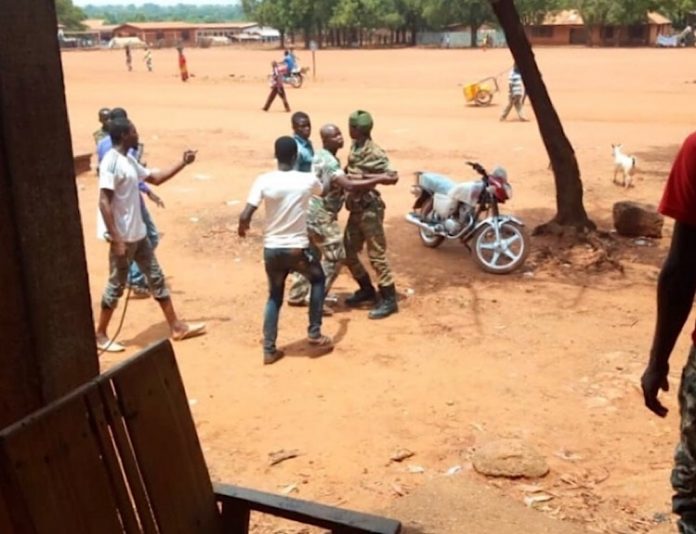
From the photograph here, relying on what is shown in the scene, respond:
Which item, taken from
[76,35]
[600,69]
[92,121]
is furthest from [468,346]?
[76,35]

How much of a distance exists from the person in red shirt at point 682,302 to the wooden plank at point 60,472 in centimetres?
163

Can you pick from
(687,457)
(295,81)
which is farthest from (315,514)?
(295,81)

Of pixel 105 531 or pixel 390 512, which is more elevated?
pixel 105 531

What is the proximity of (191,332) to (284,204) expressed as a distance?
1647 millimetres

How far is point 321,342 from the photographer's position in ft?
21.1

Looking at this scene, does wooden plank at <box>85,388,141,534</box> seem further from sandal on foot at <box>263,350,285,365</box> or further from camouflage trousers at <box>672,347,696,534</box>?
sandal on foot at <box>263,350,285,365</box>

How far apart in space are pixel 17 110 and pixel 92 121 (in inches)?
830

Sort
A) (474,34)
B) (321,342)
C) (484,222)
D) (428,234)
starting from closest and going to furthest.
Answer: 1. (321,342)
2. (484,222)
3. (428,234)
4. (474,34)

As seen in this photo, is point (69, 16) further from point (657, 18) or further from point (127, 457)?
point (127, 457)

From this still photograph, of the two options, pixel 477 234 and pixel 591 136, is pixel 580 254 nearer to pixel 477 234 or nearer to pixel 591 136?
pixel 477 234

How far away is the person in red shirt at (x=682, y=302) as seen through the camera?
2.46 meters

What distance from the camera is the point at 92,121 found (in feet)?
73.0

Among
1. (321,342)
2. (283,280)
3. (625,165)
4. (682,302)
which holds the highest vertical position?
(682,302)

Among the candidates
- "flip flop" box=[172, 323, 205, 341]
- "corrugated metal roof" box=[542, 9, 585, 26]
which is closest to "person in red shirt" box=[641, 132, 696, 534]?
"flip flop" box=[172, 323, 205, 341]
